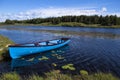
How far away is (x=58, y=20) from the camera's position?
120562 mm

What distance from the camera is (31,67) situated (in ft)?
45.3

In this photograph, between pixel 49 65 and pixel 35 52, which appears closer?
pixel 49 65

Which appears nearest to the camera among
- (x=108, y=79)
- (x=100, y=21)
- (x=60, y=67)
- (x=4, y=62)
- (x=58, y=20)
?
(x=108, y=79)

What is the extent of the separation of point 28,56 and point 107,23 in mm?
81910

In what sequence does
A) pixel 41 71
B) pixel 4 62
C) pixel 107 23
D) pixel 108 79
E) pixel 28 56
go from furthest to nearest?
pixel 107 23, pixel 28 56, pixel 4 62, pixel 41 71, pixel 108 79

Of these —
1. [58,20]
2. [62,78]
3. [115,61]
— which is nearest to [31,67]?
[62,78]

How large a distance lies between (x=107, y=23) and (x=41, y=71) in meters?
86.2

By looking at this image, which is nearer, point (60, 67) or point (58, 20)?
point (60, 67)

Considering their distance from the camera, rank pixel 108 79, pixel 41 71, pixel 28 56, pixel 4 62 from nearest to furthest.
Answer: pixel 108 79, pixel 41 71, pixel 4 62, pixel 28 56

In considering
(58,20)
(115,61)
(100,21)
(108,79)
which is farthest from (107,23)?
(108,79)

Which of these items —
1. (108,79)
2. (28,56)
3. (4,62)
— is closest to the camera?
(108,79)

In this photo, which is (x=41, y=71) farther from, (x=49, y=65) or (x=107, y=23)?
(x=107, y=23)

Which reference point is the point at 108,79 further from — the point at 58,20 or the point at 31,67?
the point at 58,20

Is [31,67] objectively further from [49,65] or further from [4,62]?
[4,62]
